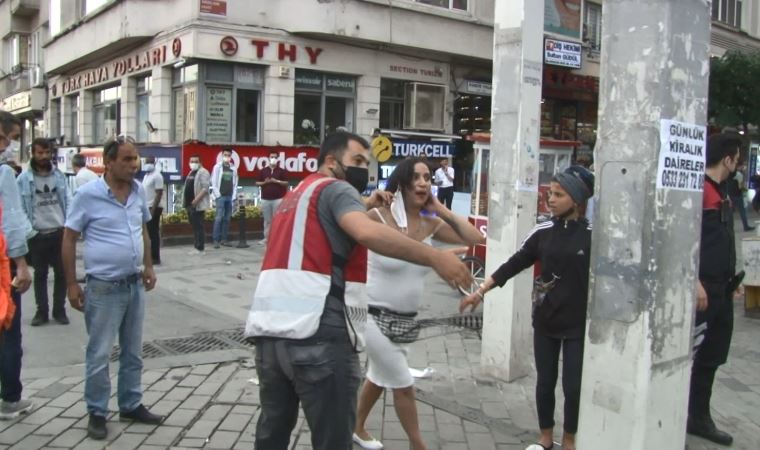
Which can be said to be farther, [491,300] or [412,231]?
[491,300]

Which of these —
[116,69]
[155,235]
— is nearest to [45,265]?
[155,235]

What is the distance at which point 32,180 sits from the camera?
702cm

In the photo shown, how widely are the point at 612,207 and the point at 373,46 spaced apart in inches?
695

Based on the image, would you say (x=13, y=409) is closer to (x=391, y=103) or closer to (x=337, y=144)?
(x=337, y=144)

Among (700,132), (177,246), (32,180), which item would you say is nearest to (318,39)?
(177,246)

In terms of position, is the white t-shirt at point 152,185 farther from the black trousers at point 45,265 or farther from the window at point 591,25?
the window at point 591,25

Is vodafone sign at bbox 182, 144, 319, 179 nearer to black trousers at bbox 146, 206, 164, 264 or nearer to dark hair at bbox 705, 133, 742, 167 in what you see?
black trousers at bbox 146, 206, 164, 264

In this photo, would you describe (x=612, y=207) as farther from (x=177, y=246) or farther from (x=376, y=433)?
(x=177, y=246)

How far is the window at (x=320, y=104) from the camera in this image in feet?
63.8

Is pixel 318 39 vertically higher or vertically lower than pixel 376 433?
higher

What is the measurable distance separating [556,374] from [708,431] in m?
1.30

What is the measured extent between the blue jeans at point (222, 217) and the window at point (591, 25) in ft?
53.7

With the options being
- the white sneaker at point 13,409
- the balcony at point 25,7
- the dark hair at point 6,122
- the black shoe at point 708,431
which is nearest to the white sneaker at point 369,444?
the black shoe at point 708,431

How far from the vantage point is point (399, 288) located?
13.6 ft
